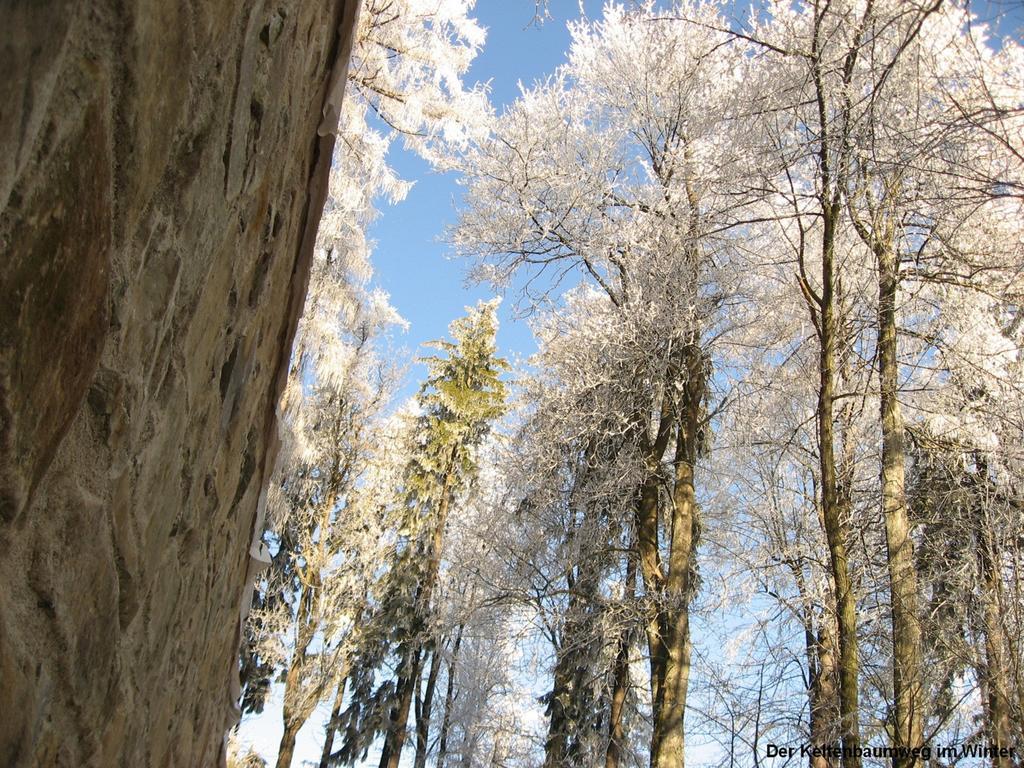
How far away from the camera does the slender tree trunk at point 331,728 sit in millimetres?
16078

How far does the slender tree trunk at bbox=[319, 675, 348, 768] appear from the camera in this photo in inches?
633

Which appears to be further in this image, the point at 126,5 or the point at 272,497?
the point at 272,497

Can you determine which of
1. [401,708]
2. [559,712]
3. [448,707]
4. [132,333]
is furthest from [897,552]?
[401,708]

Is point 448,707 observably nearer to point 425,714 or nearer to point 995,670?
point 425,714

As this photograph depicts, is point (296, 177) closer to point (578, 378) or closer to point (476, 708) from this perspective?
point (578, 378)

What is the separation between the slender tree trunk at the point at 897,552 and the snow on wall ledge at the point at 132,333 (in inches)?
156

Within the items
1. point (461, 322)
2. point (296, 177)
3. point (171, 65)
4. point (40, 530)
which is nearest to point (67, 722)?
point (40, 530)

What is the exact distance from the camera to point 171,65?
1.16 m

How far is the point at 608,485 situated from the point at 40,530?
24.1 ft

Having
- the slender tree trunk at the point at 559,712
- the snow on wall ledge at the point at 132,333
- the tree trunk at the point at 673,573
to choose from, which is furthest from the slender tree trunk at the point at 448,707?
the snow on wall ledge at the point at 132,333

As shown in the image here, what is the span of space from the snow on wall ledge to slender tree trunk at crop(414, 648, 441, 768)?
15.5 meters

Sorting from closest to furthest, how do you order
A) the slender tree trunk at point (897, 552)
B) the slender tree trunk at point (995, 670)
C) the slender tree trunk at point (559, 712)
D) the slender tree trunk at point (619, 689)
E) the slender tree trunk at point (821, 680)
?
the slender tree trunk at point (897, 552) → the slender tree trunk at point (995, 670) → the slender tree trunk at point (821, 680) → the slender tree trunk at point (619, 689) → the slender tree trunk at point (559, 712)

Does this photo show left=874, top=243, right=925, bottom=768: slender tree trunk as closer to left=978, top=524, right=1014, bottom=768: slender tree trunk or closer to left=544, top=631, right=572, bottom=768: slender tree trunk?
left=978, top=524, right=1014, bottom=768: slender tree trunk

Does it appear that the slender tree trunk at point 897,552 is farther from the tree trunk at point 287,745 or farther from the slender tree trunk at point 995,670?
the tree trunk at point 287,745
